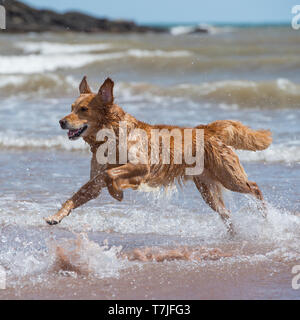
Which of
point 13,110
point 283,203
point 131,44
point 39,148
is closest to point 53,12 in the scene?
point 131,44

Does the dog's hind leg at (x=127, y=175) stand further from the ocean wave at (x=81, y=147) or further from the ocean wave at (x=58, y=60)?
the ocean wave at (x=58, y=60)

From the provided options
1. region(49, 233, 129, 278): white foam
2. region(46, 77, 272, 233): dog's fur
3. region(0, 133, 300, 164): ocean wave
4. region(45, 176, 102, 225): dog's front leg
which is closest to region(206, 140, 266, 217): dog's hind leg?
region(46, 77, 272, 233): dog's fur

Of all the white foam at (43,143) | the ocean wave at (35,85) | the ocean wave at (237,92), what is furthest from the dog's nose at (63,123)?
the ocean wave at (35,85)

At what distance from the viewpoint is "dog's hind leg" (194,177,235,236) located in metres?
5.83

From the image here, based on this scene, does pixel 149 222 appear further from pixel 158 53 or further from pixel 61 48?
pixel 61 48

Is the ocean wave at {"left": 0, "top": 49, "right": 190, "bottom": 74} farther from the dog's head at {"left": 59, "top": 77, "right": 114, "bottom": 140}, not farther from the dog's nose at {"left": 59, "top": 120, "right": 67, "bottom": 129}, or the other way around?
the dog's nose at {"left": 59, "top": 120, "right": 67, "bottom": 129}

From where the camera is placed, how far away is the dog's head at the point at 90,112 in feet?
16.6

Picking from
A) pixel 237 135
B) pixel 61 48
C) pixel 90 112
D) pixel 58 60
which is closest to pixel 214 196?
pixel 237 135

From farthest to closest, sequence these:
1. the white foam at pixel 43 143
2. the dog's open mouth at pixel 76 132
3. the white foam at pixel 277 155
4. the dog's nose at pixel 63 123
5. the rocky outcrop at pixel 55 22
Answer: the rocky outcrop at pixel 55 22, the white foam at pixel 43 143, the white foam at pixel 277 155, the dog's open mouth at pixel 76 132, the dog's nose at pixel 63 123

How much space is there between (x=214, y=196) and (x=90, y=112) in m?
1.59

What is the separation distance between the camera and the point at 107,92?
5090 millimetres

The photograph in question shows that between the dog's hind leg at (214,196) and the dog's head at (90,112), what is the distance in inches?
47.5
